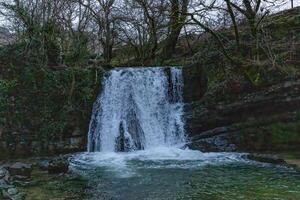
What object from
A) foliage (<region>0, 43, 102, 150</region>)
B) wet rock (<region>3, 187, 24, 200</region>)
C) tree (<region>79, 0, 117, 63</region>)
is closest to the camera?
wet rock (<region>3, 187, 24, 200</region>)

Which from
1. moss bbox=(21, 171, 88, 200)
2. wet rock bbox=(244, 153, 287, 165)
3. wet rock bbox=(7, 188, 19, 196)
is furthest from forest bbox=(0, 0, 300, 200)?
wet rock bbox=(7, 188, 19, 196)

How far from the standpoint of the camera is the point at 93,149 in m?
16.3

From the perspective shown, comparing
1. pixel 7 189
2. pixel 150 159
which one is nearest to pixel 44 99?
pixel 150 159

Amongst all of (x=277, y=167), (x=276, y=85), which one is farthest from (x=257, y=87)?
(x=277, y=167)

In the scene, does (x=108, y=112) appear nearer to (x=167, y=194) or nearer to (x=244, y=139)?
(x=244, y=139)

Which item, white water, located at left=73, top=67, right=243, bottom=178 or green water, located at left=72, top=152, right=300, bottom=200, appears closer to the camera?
green water, located at left=72, top=152, right=300, bottom=200

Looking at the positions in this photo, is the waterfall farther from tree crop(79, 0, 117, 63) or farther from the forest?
tree crop(79, 0, 117, 63)

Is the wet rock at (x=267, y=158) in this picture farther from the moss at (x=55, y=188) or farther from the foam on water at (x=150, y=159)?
the moss at (x=55, y=188)

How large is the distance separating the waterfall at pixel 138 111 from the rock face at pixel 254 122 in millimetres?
1164

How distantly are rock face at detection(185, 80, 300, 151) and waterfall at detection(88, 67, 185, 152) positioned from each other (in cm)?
116

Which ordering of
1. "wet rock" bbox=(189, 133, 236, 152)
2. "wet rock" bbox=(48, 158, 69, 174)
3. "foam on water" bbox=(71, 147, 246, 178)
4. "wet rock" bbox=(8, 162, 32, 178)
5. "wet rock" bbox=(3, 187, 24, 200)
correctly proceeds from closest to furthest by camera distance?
"wet rock" bbox=(3, 187, 24, 200), "wet rock" bbox=(8, 162, 32, 178), "wet rock" bbox=(48, 158, 69, 174), "foam on water" bbox=(71, 147, 246, 178), "wet rock" bbox=(189, 133, 236, 152)

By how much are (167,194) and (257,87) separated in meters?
7.60

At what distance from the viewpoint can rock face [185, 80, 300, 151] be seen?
15.0 metres

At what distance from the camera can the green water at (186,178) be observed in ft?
30.5
